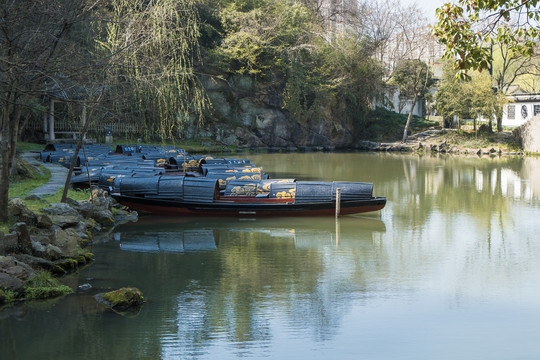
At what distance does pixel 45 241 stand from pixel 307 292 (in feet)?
19.7

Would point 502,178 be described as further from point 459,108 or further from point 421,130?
point 421,130

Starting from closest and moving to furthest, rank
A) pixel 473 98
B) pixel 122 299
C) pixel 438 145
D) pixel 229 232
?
1. pixel 122 299
2. pixel 229 232
3. pixel 473 98
4. pixel 438 145

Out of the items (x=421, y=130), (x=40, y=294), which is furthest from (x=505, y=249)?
(x=421, y=130)

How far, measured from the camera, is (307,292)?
12.7 m

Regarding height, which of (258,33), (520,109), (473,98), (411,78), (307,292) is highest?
(258,33)

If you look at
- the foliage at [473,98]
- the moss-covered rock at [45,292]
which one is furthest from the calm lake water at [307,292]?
the foliage at [473,98]

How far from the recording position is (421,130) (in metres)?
65.1

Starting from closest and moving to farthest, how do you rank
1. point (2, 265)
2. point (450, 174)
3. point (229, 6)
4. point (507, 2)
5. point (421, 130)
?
point (507, 2), point (2, 265), point (450, 174), point (229, 6), point (421, 130)

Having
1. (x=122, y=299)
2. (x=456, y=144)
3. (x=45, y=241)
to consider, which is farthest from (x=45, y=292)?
(x=456, y=144)

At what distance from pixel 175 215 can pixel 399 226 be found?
25.4 feet

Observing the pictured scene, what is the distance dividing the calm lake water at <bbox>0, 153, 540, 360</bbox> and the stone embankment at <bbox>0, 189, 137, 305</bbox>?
A: 0.45 meters

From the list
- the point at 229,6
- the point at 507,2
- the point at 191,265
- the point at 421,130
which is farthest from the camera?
the point at 421,130

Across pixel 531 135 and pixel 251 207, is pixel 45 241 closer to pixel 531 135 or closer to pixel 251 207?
pixel 251 207

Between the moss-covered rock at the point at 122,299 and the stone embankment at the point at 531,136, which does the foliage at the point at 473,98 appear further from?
the moss-covered rock at the point at 122,299
